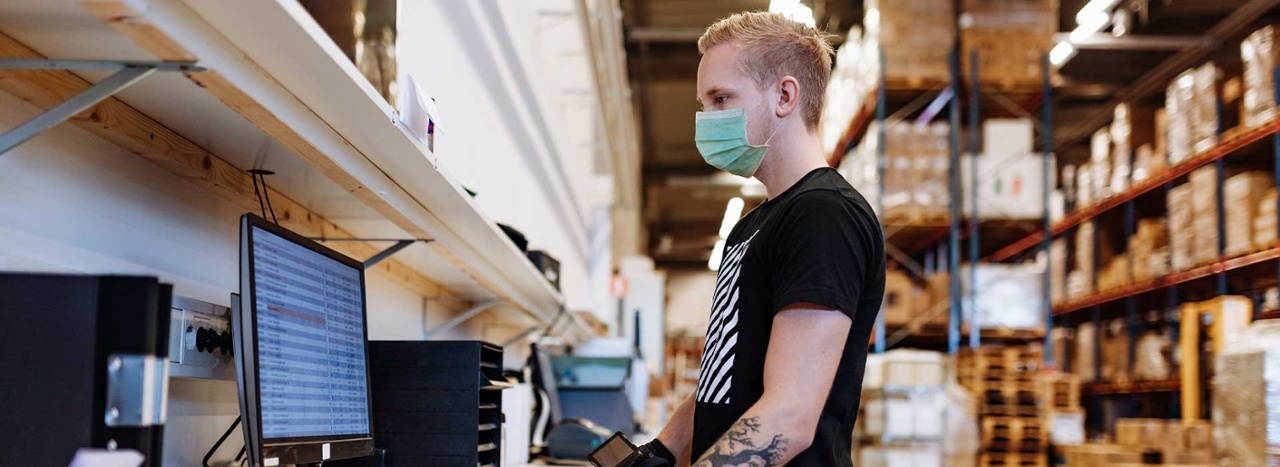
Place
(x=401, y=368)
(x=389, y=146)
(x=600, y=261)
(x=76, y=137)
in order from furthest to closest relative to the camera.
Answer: (x=600, y=261), (x=401, y=368), (x=389, y=146), (x=76, y=137)

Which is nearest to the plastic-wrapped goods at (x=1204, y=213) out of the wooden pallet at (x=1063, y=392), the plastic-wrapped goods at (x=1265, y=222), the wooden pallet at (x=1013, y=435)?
the plastic-wrapped goods at (x=1265, y=222)

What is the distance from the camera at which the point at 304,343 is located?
161 cm

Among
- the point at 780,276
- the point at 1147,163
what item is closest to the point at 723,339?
the point at 780,276

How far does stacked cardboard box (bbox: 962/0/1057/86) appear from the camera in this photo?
7.89m

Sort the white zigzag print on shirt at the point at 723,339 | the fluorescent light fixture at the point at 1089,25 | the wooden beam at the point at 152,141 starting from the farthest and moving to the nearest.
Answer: the fluorescent light fixture at the point at 1089,25 → the white zigzag print on shirt at the point at 723,339 → the wooden beam at the point at 152,141

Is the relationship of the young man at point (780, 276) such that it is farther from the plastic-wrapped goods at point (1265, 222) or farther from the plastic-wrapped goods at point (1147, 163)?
the plastic-wrapped goods at point (1147, 163)

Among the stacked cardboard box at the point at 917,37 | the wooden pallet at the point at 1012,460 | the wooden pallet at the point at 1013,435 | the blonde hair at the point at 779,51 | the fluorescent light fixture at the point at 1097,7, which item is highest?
the fluorescent light fixture at the point at 1097,7

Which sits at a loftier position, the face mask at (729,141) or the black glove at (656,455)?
the face mask at (729,141)

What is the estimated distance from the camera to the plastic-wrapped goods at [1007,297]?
26.5ft

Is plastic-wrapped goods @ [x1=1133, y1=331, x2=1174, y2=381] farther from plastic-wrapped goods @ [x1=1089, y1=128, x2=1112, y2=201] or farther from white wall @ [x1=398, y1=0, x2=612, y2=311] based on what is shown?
white wall @ [x1=398, y1=0, x2=612, y2=311]

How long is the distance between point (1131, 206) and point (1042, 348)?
154 centimetres

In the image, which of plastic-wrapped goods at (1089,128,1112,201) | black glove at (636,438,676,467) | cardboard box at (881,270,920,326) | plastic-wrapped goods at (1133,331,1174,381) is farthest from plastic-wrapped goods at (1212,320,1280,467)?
plastic-wrapped goods at (1089,128,1112,201)

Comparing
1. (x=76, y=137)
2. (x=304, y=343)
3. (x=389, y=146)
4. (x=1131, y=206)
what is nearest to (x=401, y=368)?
(x=304, y=343)

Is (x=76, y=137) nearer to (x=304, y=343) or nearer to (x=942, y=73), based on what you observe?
(x=304, y=343)
